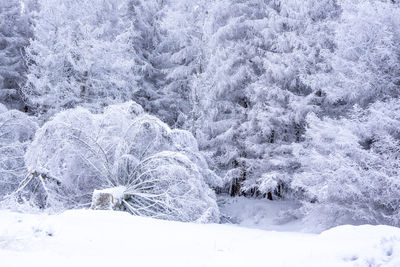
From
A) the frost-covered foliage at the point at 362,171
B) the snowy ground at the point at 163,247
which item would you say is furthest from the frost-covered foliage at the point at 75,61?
the snowy ground at the point at 163,247

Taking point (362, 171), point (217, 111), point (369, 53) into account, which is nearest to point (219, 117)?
point (217, 111)

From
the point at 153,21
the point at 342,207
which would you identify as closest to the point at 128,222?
the point at 342,207

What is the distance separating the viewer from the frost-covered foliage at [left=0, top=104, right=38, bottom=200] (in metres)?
9.80

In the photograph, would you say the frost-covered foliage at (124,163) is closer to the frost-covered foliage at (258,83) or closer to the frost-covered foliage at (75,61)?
the frost-covered foliage at (258,83)

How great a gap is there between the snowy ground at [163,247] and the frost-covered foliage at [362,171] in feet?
11.8

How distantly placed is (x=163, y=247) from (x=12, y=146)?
822 centimetres

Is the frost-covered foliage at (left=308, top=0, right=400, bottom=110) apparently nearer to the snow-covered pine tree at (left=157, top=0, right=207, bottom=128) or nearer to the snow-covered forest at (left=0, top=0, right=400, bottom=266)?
the snow-covered forest at (left=0, top=0, right=400, bottom=266)

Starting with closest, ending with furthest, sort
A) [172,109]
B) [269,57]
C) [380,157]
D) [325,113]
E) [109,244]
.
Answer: [109,244]
[380,157]
[325,113]
[269,57]
[172,109]

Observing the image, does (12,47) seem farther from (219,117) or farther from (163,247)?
(163,247)

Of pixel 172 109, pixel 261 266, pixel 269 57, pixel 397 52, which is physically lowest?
pixel 172 109

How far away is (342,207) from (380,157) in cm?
149

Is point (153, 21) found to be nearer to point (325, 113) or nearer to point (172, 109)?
point (172, 109)

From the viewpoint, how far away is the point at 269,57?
1213 centimetres

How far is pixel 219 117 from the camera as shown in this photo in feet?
45.6
